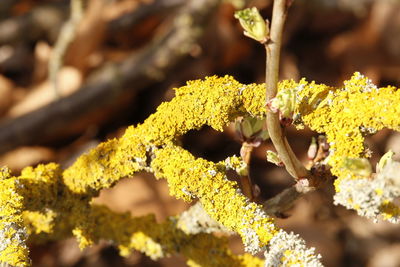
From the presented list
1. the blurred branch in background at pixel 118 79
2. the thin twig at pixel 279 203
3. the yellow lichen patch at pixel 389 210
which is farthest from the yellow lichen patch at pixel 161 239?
the blurred branch in background at pixel 118 79

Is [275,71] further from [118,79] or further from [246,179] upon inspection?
[118,79]

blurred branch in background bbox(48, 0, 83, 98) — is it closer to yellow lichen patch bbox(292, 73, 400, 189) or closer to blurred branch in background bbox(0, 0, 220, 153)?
blurred branch in background bbox(0, 0, 220, 153)

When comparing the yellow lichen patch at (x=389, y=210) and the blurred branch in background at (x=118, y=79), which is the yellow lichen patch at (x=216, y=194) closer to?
the yellow lichen patch at (x=389, y=210)

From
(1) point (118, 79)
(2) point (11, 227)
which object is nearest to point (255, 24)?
(2) point (11, 227)

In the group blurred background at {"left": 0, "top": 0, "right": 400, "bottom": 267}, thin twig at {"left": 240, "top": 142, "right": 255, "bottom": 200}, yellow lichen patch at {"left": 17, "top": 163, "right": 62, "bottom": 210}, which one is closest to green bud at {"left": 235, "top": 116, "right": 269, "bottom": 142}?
thin twig at {"left": 240, "top": 142, "right": 255, "bottom": 200}

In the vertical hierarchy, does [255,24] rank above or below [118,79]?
below
